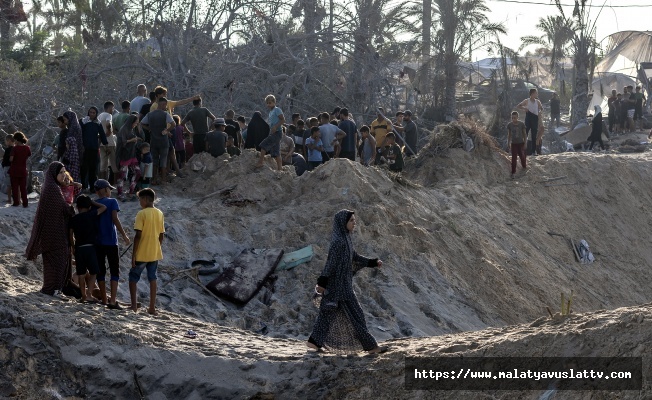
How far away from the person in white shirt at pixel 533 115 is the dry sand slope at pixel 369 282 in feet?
1.80

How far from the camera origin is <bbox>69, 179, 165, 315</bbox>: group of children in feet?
30.6

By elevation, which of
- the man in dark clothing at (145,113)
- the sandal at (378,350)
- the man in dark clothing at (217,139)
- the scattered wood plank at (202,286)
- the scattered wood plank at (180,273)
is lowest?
the sandal at (378,350)

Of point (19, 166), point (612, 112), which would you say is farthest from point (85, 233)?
point (612, 112)

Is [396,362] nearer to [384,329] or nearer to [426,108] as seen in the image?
[384,329]

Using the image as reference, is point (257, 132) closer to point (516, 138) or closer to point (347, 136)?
point (347, 136)

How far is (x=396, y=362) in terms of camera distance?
8266 mm

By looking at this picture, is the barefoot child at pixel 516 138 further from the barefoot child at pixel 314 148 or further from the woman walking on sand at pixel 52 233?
the woman walking on sand at pixel 52 233

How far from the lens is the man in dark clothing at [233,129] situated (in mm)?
15195

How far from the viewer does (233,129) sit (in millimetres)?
15234

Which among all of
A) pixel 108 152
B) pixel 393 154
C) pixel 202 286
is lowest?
pixel 202 286

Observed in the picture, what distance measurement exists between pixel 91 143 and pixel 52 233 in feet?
12.1

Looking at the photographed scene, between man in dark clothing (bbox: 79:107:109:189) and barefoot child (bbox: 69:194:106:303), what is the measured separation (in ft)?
12.1

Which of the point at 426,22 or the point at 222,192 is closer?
the point at 222,192

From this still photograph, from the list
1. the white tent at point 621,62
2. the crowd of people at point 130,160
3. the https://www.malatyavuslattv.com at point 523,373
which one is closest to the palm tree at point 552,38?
the white tent at point 621,62
